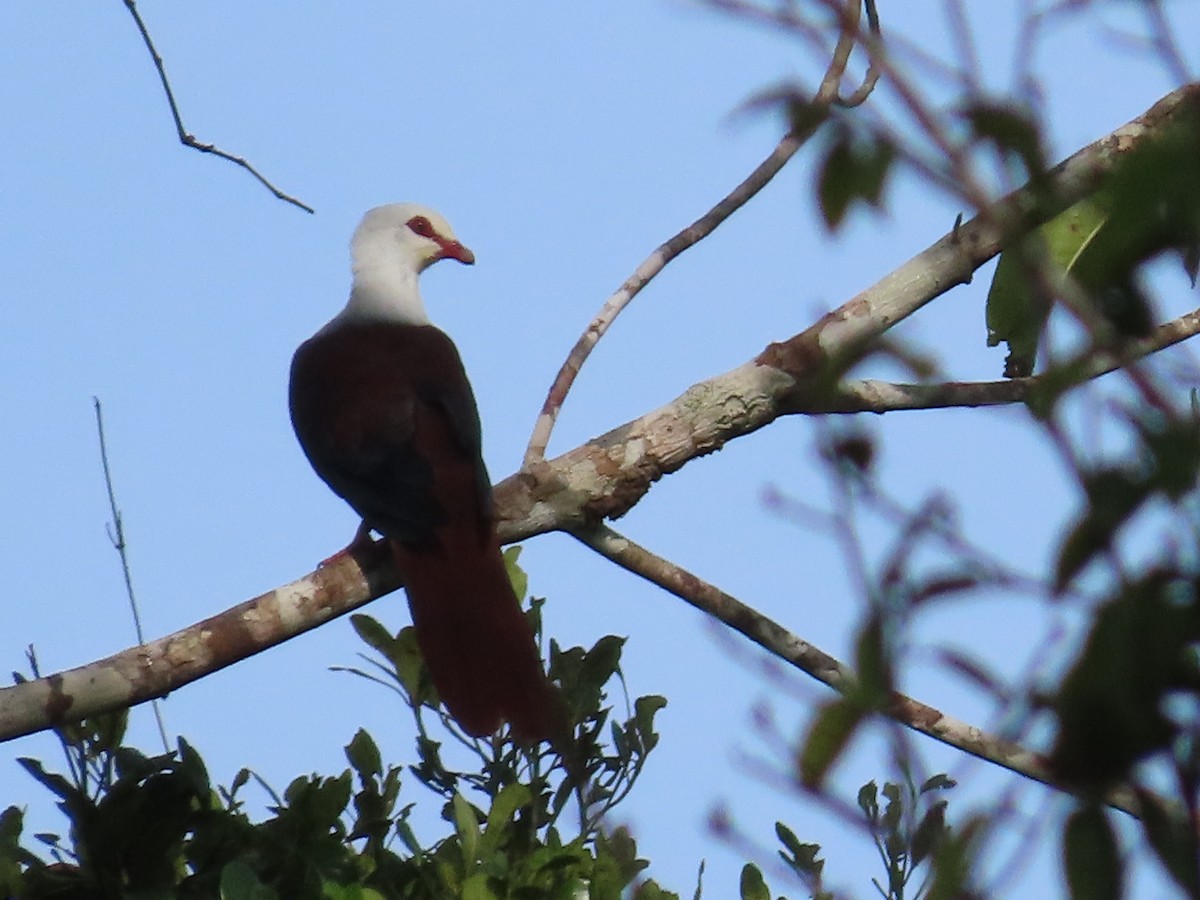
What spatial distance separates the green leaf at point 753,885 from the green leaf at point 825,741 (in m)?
2.57

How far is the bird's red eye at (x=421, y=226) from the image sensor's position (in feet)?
18.9

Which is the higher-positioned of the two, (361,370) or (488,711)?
(361,370)

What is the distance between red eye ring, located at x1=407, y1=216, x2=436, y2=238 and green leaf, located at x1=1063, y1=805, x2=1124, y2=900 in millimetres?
5011

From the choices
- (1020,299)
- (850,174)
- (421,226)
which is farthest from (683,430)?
(850,174)

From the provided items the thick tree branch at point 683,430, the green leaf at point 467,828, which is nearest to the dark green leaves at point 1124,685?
the green leaf at point 467,828

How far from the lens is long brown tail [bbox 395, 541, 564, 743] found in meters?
3.53

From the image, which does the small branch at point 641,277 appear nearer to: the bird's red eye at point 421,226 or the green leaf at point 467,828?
the green leaf at point 467,828

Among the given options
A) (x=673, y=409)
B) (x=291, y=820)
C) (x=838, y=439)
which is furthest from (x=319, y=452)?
(x=838, y=439)

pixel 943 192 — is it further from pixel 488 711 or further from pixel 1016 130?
pixel 488 711

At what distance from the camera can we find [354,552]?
13.2 ft

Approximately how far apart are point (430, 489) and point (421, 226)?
1.95 m

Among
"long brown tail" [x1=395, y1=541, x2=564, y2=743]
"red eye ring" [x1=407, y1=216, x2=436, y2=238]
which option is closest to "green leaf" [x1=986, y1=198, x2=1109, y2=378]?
"long brown tail" [x1=395, y1=541, x2=564, y2=743]

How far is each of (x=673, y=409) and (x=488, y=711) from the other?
813 millimetres

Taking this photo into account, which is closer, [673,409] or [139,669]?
[139,669]
